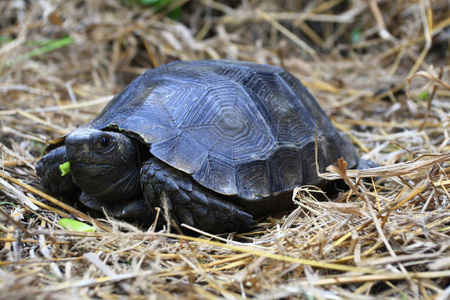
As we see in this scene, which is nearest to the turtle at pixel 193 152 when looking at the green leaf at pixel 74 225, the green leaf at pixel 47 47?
the green leaf at pixel 74 225

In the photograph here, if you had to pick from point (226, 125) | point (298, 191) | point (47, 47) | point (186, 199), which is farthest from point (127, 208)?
point (47, 47)

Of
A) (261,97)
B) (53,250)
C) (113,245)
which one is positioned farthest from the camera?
(261,97)

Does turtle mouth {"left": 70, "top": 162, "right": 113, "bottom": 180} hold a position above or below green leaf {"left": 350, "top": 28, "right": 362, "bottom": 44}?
above

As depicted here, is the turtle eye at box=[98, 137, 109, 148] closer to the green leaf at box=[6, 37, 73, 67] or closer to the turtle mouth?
the turtle mouth

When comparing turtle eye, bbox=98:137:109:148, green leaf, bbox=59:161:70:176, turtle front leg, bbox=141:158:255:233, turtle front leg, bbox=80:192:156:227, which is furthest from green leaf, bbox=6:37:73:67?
turtle front leg, bbox=141:158:255:233

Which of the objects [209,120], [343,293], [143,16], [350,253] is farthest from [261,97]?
[143,16]

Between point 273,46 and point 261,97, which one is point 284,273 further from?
point 273,46
